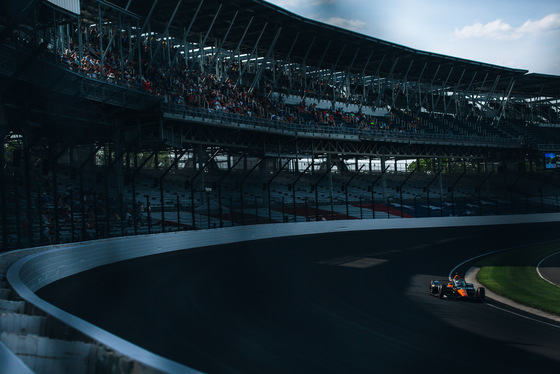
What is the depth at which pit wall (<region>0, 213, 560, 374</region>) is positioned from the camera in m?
2.92

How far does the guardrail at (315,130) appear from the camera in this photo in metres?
37.8

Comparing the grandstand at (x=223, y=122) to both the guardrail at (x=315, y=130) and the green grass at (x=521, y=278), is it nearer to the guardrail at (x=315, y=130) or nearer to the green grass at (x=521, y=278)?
the guardrail at (x=315, y=130)

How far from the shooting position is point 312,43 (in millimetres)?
55531

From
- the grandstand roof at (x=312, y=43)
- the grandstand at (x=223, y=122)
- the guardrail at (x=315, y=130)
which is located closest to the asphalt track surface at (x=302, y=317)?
the grandstand at (x=223, y=122)

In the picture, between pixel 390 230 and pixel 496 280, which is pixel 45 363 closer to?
pixel 496 280

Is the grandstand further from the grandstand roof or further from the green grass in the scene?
the green grass

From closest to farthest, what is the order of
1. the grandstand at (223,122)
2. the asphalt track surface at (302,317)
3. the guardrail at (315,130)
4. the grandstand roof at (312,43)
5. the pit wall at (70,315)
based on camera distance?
the pit wall at (70,315) < the asphalt track surface at (302,317) < the grandstand at (223,122) < the guardrail at (315,130) < the grandstand roof at (312,43)

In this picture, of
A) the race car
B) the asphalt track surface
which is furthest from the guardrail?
the race car

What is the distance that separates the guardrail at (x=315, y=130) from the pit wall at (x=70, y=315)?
815 centimetres

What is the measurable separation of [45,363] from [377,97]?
231 ft

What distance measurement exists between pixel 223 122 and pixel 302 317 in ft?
93.7

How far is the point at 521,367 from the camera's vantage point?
355 inches

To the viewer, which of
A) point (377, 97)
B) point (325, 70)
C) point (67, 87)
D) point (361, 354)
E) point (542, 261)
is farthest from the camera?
point (377, 97)

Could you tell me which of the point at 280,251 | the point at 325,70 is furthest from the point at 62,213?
the point at 325,70
